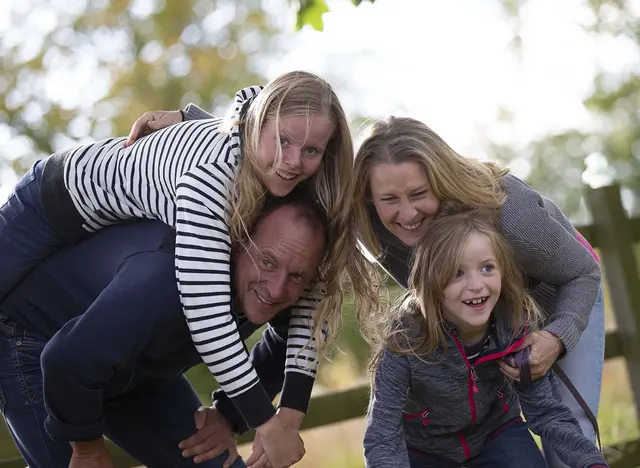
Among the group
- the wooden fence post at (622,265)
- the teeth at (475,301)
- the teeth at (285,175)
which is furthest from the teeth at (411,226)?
the wooden fence post at (622,265)

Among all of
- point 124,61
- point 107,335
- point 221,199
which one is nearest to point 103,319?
point 107,335

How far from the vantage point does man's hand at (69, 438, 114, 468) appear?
104 inches

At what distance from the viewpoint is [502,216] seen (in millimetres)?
2799

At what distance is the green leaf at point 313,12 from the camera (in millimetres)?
3314

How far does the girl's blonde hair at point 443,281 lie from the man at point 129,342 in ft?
1.00

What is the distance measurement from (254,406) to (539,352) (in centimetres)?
82

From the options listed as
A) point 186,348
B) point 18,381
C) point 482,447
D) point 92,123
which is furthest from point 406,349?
point 92,123

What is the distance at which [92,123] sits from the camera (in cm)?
845

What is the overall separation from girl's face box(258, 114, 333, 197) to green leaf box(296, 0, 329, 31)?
0.74 metres

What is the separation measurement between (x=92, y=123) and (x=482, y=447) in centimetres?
621

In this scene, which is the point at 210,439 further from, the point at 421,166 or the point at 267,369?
the point at 421,166

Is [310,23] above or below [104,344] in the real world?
above

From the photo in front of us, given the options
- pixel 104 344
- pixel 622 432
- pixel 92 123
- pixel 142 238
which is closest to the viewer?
pixel 104 344

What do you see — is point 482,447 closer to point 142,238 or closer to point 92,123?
point 142,238
